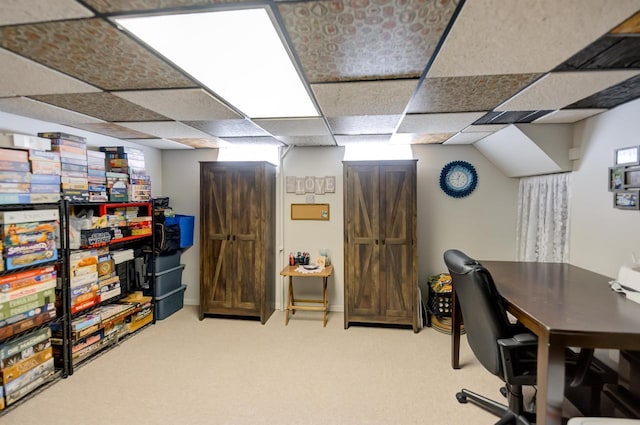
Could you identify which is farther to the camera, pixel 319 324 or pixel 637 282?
pixel 319 324

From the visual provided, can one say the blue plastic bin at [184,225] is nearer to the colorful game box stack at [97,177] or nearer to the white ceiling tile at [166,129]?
the colorful game box stack at [97,177]

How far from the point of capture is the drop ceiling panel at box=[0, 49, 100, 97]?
1644 mm

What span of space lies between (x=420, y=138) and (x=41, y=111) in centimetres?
375

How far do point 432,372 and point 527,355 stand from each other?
1.08 metres

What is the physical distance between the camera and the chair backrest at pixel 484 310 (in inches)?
68.9

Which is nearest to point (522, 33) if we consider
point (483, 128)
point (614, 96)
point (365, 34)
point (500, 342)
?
point (365, 34)

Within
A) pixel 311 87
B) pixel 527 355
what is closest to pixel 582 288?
pixel 527 355

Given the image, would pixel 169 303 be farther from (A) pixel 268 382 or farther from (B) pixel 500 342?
(B) pixel 500 342

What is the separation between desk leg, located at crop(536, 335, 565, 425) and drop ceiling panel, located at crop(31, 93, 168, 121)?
309 centimetres

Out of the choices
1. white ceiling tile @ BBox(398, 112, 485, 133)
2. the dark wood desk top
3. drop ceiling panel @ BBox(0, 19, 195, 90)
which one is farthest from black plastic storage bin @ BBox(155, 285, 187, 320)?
the dark wood desk top

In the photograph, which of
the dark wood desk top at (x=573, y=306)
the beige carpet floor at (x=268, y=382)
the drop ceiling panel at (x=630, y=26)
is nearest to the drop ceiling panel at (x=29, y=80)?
the beige carpet floor at (x=268, y=382)

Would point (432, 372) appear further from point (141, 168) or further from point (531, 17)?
point (141, 168)

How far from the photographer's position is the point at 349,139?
12.0ft

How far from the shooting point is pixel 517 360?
1744mm
